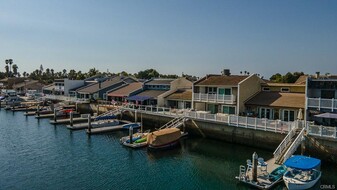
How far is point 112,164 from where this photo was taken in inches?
1086

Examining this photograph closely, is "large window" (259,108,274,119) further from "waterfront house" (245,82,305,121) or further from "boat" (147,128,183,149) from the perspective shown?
"boat" (147,128,183,149)

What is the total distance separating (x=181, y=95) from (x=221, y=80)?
8.75 meters

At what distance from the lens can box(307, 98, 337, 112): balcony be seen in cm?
2778

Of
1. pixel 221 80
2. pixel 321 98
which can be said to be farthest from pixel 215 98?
pixel 321 98

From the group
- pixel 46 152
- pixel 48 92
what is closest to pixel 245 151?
pixel 46 152

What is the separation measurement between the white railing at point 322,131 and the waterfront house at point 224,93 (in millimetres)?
11306

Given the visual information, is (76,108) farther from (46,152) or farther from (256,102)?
(256,102)

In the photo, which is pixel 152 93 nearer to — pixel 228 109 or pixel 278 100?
pixel 228 109

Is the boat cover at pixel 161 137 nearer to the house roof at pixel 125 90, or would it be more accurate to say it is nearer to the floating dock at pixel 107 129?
the floating dock at pixel 107 129

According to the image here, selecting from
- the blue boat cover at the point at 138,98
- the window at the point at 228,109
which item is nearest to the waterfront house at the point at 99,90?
the blue boat cover at the point at 138,98

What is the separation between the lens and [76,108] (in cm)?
6328

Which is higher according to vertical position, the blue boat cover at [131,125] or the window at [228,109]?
the window at [228,109]

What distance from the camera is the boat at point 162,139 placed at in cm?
3161

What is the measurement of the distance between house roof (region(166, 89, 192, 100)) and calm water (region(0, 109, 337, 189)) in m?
10.4
